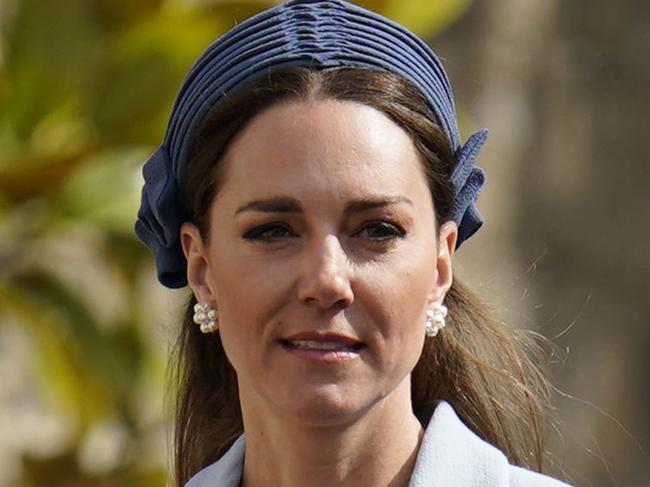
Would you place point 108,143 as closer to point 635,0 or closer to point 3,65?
point 3,65

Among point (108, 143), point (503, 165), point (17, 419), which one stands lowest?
point (17, 419)

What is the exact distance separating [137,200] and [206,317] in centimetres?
233

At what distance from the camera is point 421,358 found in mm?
3037

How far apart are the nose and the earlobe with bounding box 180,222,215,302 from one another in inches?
10.0

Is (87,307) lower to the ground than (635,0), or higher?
lower

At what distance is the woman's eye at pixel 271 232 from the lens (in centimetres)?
270

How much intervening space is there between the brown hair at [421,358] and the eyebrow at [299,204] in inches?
4.7

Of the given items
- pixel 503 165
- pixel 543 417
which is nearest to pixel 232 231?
pixel 543 417

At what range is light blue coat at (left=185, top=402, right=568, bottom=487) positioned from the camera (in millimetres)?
2750

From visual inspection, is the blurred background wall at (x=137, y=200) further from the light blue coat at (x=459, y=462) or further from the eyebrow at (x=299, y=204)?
the eyebrow at (x=299, y=204)

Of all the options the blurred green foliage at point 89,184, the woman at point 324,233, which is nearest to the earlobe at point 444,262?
the woman at point 324,233

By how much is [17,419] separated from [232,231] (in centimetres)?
357

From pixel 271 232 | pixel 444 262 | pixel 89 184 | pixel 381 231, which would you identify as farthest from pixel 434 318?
pixel 89 184

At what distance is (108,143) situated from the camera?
16.9 feet
